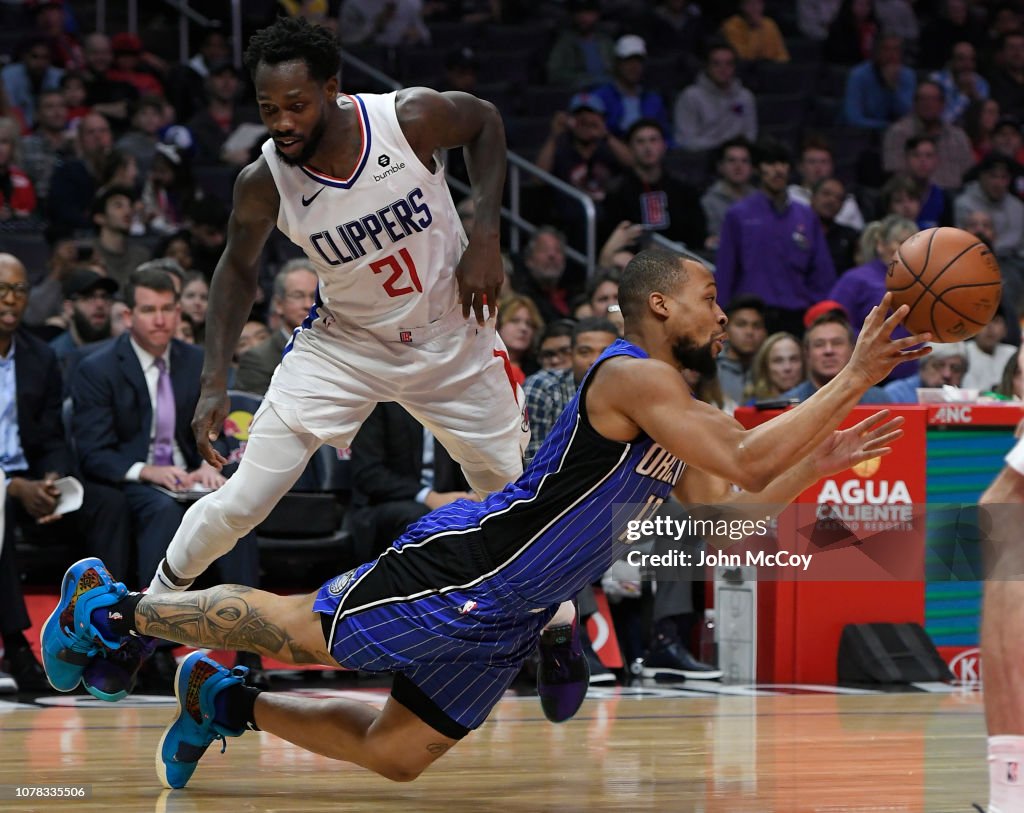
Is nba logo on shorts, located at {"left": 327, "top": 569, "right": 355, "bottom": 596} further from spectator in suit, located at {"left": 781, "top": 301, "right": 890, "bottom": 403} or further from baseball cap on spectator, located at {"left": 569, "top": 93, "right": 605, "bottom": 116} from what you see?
baseball cap on spectator, located at {"left": 569, "top": 93, "right": 605, "bottom": 116}

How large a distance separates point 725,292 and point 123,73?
213 inches

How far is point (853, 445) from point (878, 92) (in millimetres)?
11801

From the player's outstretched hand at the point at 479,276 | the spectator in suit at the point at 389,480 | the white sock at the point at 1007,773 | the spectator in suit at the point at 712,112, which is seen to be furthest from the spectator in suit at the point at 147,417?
the spectator in suit at the point at 712,112

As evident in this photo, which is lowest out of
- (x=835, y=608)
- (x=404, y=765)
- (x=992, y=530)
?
(x=835, y=608)

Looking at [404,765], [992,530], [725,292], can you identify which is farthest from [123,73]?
[992,530]

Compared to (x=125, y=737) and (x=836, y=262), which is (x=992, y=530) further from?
(x=836, y=262)

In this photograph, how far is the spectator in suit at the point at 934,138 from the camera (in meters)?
14.2

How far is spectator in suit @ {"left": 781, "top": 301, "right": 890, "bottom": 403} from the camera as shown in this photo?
843cm

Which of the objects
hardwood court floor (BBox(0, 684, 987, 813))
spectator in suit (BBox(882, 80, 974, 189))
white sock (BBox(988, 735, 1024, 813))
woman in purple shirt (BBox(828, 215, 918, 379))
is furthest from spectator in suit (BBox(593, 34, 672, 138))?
white sock (BBox(988, 735, 1024, 813))

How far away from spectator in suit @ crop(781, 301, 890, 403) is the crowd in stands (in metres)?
0.02

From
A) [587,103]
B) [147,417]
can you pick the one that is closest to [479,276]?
[147,417]

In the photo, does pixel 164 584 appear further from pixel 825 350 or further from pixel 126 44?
pixel 126 44

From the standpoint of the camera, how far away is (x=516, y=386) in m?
5.62

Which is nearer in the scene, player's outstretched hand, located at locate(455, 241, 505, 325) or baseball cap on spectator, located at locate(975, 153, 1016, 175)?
player's outstretched hand, located at locate(455, 241, 505, 325)
